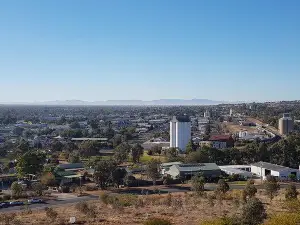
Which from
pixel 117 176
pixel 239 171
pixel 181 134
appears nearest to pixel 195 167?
pixel 239 171

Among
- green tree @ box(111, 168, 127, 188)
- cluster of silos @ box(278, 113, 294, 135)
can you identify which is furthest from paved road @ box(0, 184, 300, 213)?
cluster of silos @ box(278, 113, 294, 135)

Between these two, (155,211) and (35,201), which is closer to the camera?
(155,211)

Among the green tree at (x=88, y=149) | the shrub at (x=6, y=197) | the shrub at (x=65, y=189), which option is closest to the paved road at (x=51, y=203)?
the shrub at (x=65, y=189)

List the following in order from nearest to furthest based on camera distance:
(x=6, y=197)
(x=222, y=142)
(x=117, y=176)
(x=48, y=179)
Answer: (x=6, y=197) → (x=117, y=176) → (x=48, y=179) → (x=222, y=142)

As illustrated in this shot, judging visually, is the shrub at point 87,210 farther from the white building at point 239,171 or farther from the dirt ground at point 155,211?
the white building at point 239,171

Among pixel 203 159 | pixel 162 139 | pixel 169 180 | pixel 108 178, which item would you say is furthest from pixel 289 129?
pixel 108 178

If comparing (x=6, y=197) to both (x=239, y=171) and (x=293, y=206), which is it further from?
(x=239, y=171)

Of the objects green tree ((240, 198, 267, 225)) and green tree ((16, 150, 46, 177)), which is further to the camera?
green tree ((16, 150, 46, 177))

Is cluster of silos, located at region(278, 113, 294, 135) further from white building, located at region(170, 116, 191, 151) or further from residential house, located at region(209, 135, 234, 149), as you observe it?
white building, located at region(170, 116, 191, 151)
